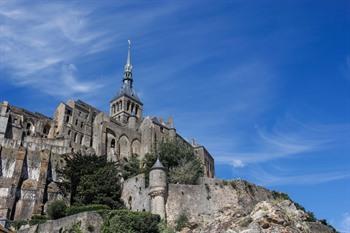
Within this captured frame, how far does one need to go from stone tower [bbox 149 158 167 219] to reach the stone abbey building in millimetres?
82

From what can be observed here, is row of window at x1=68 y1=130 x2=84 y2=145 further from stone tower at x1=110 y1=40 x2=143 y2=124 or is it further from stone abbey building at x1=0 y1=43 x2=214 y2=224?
stone tower at x1=110 y1=40 x2=143 y2=124

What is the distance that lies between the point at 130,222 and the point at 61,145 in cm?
3061

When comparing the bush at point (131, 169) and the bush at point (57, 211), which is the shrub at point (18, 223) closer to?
the bush at point (57, 211)

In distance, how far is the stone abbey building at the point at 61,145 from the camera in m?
42.3

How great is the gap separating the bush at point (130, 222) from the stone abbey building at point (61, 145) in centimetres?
245

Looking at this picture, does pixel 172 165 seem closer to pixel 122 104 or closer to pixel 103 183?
pixel 103 183

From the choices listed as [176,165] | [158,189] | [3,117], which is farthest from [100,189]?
[3,117]

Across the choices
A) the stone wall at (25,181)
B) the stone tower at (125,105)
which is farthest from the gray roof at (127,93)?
the stone wall at (25,181)

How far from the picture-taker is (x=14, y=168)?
45.9 meters

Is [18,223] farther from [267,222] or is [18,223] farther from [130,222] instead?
[267,222]

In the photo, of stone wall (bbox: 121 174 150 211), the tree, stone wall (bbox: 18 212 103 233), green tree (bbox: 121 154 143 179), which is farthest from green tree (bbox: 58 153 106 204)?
stone wall (bbox: 18 212 103 233)

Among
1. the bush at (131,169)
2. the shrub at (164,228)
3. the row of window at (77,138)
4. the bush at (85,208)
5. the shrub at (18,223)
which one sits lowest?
the shrub at (164,228)

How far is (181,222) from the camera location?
1341 inches

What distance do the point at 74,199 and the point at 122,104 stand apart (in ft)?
182
